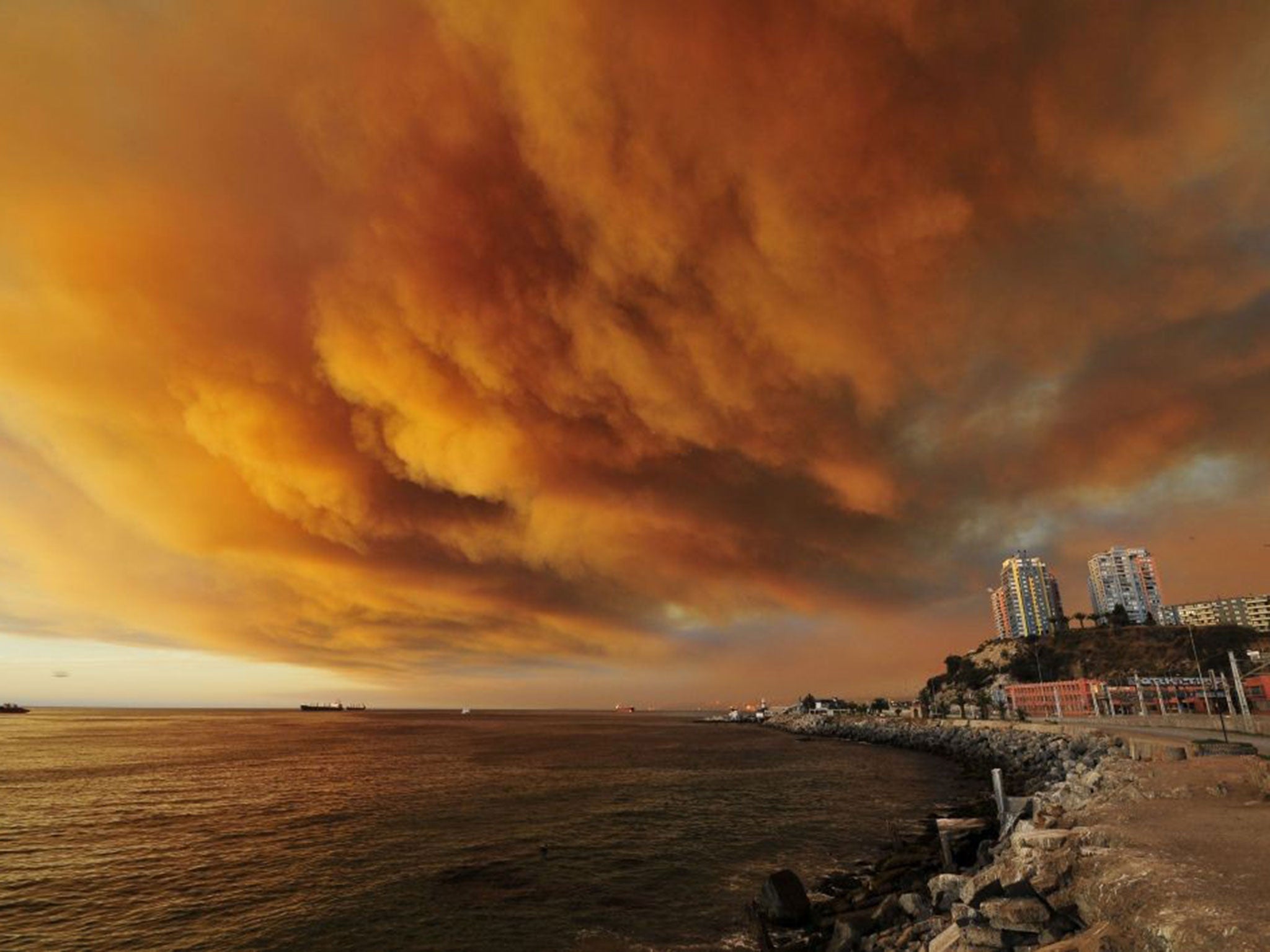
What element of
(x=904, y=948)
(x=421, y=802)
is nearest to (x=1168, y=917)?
(x=904, y=948)

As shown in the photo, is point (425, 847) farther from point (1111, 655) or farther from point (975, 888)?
point (1111, 655)

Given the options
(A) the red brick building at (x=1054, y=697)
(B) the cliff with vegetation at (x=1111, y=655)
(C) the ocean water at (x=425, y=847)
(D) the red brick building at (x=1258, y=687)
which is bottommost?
(C) the ocean water at (x=425, y=847)

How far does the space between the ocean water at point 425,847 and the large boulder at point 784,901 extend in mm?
1310

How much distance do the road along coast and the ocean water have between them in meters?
3.55

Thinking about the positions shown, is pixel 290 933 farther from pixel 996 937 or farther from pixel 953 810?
pixel 953 810

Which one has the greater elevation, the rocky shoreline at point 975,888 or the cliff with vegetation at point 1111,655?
the cliff with vegetation at point 1111,655

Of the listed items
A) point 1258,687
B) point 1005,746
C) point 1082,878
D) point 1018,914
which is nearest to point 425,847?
point 1018,914

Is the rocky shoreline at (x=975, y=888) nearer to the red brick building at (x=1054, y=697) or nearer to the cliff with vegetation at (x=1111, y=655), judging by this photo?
the red brick building at (x=1054, y=697)

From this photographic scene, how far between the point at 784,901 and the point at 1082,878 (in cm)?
1436

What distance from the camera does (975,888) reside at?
47.2 ft

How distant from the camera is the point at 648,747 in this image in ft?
342

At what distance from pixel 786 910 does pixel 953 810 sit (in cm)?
2646

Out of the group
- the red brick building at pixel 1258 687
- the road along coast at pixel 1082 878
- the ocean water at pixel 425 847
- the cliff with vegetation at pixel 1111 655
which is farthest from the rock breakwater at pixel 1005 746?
the cliff with vegetation at pixel 1111 655

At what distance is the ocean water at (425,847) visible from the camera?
22844mm
